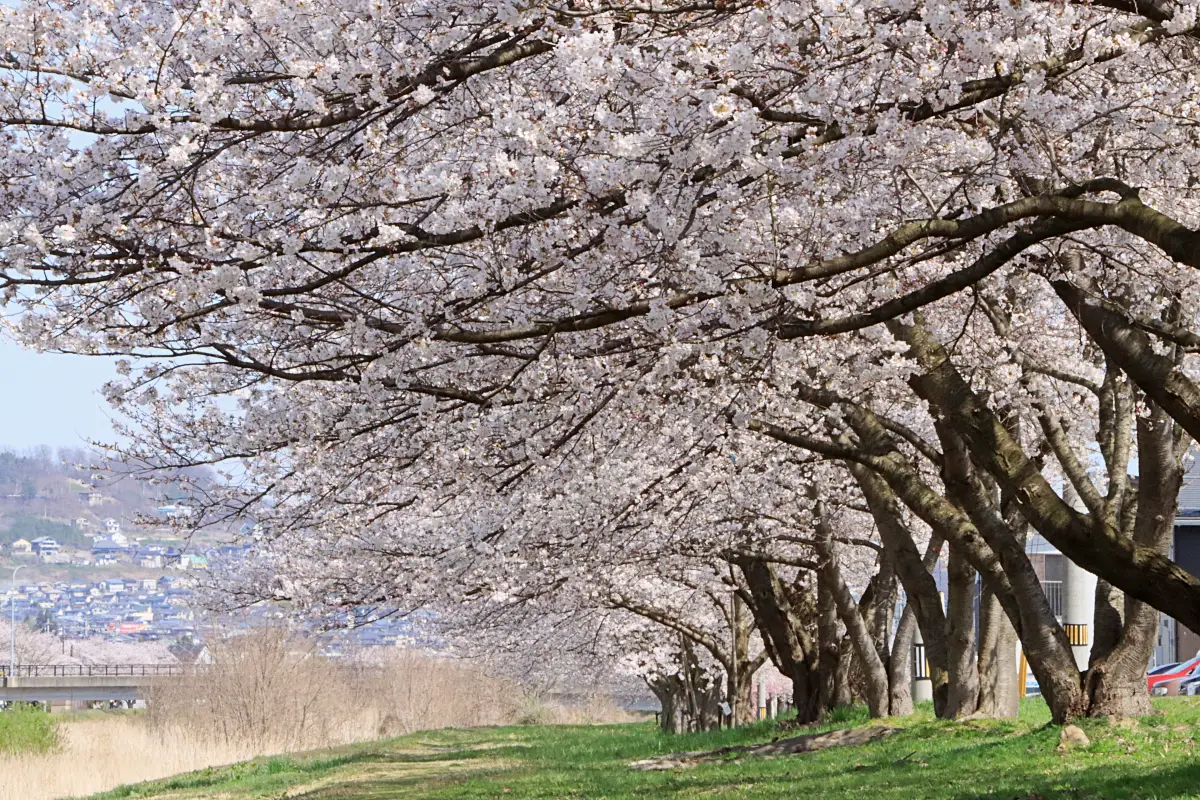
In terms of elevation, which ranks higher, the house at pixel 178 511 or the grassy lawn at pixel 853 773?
the house at pixel 178 511

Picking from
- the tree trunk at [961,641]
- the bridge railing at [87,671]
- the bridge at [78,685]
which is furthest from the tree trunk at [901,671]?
the bridge railing at [87,671]

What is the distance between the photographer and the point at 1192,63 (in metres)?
9.04

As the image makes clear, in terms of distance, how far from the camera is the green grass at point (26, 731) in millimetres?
28562

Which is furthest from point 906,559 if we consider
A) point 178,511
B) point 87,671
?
point 87,671

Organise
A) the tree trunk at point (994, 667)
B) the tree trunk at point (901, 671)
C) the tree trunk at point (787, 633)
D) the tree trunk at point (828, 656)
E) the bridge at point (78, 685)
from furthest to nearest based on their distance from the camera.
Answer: the bridge at point (78, 685)
the tree trunk at point (787, 633)
the tree trunk at point (828, 656)
the tree trunk at point (901, 671)
the tree trunk at point (994, 667)

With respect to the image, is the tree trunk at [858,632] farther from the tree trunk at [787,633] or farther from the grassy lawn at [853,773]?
the tree trunk at [787,633]

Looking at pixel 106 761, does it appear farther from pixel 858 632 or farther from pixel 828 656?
pixel 858 632

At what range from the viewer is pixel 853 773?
1391 cm

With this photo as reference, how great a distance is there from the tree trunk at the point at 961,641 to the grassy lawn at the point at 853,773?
46 centimetres

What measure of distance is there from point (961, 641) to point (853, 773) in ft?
9.64

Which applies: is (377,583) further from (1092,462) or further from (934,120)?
(934,120)

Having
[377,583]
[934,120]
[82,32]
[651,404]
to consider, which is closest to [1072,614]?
[377,583]

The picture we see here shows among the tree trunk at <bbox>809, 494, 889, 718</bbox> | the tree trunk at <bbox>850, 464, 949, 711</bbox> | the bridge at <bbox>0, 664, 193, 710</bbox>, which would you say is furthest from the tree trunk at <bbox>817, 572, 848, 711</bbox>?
the bridge at <bbox>0, 664, 193, 710</bbox>

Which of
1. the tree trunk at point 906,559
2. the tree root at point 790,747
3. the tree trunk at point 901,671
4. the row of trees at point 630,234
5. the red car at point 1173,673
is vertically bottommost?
the red car at point 1173,673
